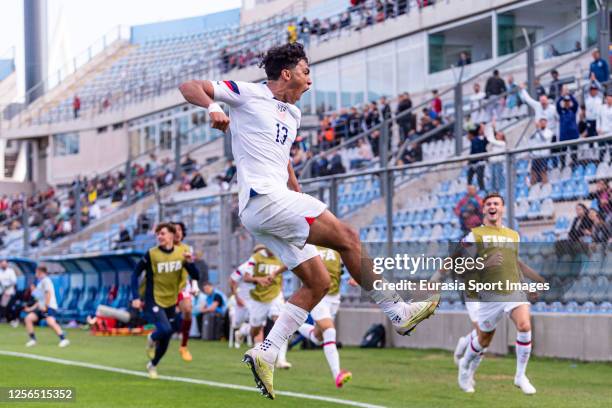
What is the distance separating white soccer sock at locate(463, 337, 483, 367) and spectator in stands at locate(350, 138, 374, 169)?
1437cm

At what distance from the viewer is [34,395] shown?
39.4 ft

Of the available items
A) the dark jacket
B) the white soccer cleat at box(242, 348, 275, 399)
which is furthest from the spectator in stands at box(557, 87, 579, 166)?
the white soccer cleat at box(242, 348, 275, 399)

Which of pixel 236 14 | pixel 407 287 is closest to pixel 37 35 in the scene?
pixel 236 14

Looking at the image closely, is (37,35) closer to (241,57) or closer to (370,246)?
(241,57)

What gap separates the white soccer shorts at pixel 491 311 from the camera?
12.1m

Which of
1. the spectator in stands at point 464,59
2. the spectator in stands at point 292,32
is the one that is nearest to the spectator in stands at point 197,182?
the spectator in stands at point 464,59

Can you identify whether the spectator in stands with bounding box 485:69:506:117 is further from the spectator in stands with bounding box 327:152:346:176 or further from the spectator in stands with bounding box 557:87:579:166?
the spectator in stands with bounding box 557:87:579:166

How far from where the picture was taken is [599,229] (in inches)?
591

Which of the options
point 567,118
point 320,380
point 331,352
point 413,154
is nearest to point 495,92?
point 413,154

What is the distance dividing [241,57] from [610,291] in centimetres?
3218

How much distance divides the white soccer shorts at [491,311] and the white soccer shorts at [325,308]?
2.68 metres

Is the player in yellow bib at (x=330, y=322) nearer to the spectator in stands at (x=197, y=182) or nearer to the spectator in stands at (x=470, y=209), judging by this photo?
the spectator in stands at (x=470, y=209)

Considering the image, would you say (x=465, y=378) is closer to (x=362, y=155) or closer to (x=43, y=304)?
(x=43, y=304)

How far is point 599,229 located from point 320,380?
4.07m
